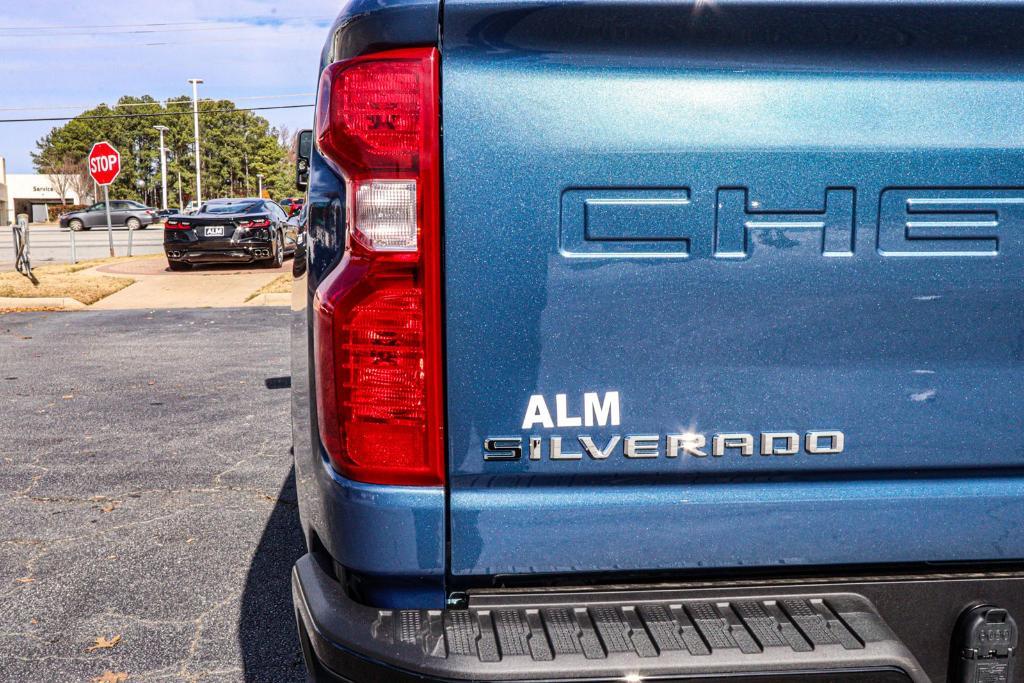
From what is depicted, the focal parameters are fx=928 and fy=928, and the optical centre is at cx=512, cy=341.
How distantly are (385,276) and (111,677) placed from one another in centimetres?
216

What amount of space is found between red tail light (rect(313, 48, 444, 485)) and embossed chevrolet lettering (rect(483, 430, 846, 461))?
0.44 ft

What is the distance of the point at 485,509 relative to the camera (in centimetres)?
164

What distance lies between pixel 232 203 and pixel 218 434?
14604 millimetres

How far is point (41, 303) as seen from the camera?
13.1m

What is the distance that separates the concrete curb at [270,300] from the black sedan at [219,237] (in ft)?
15.5

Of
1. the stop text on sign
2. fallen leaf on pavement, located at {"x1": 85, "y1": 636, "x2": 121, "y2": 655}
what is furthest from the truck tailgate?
the stop text on sign

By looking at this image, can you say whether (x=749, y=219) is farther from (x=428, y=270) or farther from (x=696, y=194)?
(x=428, y=270)

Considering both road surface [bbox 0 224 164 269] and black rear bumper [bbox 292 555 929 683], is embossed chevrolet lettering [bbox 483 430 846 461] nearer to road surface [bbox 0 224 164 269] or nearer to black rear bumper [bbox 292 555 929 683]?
black rear bumper [bbox 292 555 929 683]

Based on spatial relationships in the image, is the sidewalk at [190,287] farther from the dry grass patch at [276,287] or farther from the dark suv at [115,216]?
the dark suv at [115,216]

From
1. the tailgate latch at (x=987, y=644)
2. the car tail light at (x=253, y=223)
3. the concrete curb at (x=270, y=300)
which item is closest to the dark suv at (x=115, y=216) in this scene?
the car tail light at (x=253, y=223)

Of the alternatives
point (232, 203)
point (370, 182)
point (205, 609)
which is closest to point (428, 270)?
point (370, 182)

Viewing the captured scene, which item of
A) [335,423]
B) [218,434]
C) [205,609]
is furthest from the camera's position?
[218,434]

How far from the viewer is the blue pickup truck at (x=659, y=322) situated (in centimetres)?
156

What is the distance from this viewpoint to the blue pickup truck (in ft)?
5.12
